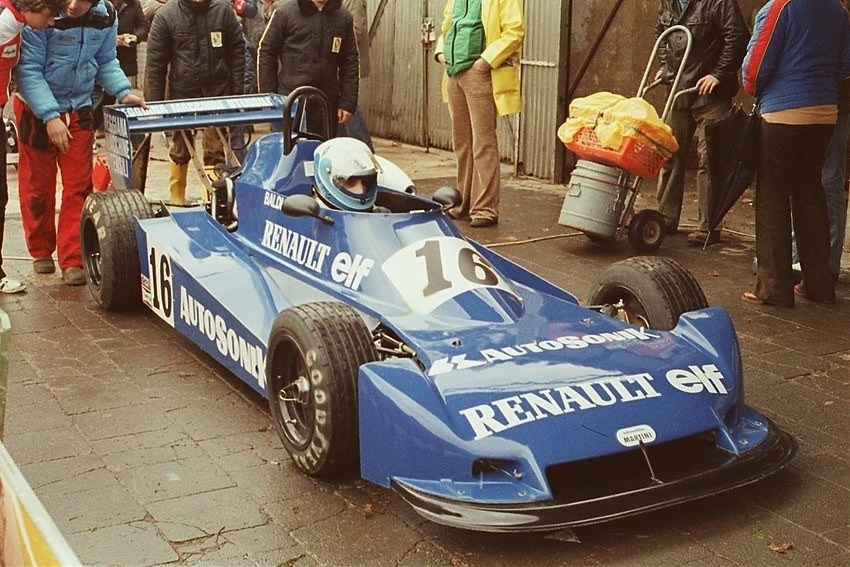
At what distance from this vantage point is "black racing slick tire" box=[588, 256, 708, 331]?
5.07 m

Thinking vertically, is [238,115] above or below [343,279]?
above

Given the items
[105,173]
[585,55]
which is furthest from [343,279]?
[585,55]

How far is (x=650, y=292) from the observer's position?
5141mm

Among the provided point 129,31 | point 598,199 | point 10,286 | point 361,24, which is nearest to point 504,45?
point 598,199

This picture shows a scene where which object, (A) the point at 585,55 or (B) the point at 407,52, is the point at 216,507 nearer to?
(A) the point at 585,55

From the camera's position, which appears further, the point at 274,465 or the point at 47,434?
the point at 47,434

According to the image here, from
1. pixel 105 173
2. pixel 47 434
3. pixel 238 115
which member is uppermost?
pixel 238 115

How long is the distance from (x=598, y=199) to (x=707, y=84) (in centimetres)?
113

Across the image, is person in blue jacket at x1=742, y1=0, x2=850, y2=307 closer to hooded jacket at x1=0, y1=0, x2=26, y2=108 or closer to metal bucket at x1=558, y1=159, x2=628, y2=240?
metal bucket at x1=558, y1=159, x2=628, y2=240

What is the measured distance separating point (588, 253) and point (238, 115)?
282 cm

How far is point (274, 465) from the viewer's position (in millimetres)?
4758

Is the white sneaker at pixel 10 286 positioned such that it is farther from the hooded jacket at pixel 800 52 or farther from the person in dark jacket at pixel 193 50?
the hooded jacket at pixel 800 52

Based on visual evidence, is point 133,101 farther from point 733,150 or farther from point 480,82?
point 733,150

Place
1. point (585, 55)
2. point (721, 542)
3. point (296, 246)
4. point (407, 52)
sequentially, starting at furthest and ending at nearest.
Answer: point (407, 52), point (585, 55), point (296, 246), point (721, 542)
